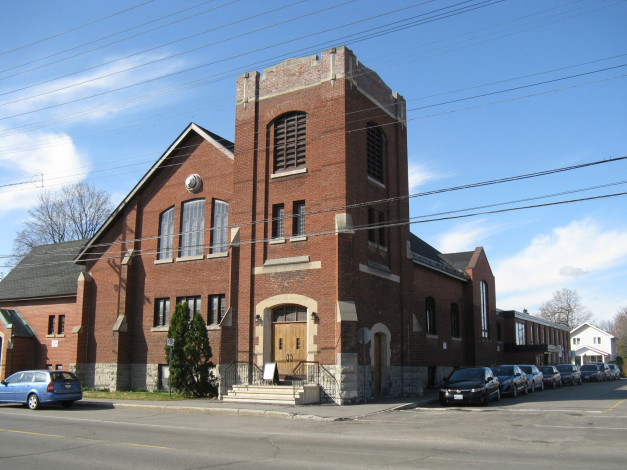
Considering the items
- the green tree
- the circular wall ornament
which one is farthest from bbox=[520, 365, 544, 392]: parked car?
the circular wall ornament

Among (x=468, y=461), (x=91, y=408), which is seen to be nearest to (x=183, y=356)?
(x=91, y=408)

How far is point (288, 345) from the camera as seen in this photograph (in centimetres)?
2339

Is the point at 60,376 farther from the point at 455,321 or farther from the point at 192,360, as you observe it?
the point at 455,321

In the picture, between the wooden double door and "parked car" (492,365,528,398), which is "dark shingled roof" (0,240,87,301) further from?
"parked car" (492,365,528,398)

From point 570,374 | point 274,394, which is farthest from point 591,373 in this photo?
point 274,394

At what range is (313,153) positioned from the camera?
78.6ft

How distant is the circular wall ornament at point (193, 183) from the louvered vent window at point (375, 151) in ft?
28.6

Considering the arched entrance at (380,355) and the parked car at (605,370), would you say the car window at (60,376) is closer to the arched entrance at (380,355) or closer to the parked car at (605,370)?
the arched entrance at (380,355)

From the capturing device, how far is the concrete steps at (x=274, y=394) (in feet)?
68.3

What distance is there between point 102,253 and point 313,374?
1547cm

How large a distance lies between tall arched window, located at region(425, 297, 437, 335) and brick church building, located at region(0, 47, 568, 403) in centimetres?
21

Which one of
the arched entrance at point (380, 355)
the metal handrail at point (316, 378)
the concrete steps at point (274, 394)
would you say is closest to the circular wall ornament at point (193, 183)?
the concrete steps at point (274, 394)

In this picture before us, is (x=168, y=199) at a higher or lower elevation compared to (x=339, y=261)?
higher

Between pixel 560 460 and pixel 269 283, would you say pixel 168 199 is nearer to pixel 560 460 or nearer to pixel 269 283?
pixel 269 283
